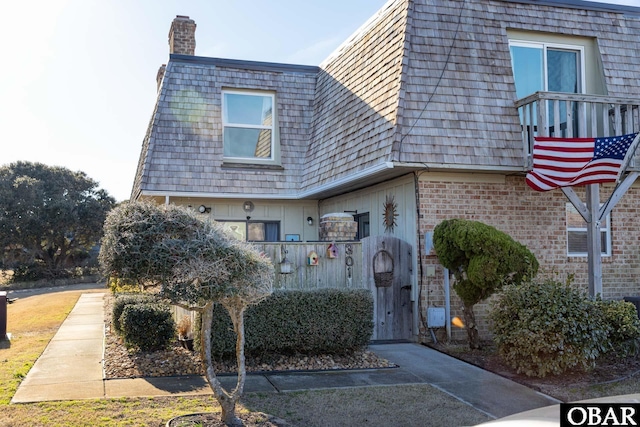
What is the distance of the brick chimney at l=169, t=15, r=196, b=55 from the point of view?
15.6 metres

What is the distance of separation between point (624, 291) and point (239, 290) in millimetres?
8803

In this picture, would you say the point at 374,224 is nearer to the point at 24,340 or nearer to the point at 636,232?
the point at 636,232

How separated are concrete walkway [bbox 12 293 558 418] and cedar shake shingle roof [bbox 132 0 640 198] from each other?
3279mm

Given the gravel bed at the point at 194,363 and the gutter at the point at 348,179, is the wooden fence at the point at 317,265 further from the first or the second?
the gutter at the point at 348,179

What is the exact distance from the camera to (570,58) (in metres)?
11.9

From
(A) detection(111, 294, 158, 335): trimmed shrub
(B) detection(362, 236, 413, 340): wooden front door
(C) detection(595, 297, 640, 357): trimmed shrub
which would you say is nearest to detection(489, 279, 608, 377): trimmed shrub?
(C) detection(595, 297, 640, 357): trimmed shrub

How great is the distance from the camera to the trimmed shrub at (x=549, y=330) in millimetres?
7715

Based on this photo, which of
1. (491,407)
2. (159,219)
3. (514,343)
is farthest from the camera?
(514,343)

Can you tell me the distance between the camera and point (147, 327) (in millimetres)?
9258

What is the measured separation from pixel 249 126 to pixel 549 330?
8.61 m

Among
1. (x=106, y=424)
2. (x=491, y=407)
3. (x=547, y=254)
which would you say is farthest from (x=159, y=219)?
(x=547, y=254)

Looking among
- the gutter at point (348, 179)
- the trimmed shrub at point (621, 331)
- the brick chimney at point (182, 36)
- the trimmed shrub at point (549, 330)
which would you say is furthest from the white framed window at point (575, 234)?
the brick chimney at point (182, 36)

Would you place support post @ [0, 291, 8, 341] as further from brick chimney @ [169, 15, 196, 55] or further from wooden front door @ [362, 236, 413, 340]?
brick chimney @ [169, 15, 196, 55]

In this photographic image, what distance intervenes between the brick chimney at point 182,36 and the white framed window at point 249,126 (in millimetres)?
2408
